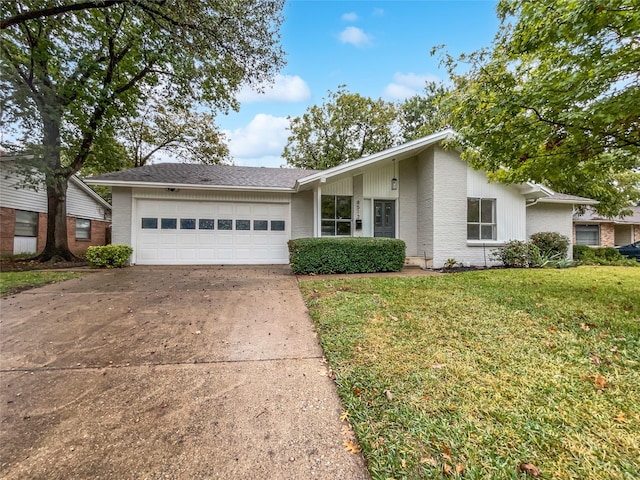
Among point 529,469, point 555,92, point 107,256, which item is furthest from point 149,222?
point 555,92

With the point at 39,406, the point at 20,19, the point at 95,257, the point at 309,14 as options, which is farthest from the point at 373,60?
the point at 39,406

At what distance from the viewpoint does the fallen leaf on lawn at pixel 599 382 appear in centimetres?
252

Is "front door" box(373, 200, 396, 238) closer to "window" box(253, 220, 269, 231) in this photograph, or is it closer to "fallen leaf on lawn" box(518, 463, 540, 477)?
"window" box(253, 220, 269, 231)

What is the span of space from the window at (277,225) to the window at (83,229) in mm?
14330

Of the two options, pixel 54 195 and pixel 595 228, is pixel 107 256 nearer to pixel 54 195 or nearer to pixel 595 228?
pixel 54 195

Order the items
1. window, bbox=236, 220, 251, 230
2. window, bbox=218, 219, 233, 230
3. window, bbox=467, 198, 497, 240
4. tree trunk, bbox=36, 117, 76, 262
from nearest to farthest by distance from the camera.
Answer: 1. tree trunk, bbox=36, 117, 76, 262
2. window, bbox=467, 198, 497, 240
3. window, bbox=218, 219, 233, 230
4. window, bbox=236, 220, 251, 230

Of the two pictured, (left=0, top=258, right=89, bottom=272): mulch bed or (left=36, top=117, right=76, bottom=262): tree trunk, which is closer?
(left=0, top=258, right=89, bottom=272): mulch bed

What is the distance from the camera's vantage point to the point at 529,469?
168 centimetres

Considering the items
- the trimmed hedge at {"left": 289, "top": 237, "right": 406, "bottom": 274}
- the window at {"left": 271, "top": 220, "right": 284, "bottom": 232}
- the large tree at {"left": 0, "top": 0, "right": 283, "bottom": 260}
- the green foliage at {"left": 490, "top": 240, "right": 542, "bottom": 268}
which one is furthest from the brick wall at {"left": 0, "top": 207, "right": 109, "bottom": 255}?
the green foliage at {"left": 490, "top": 240, "right": 542, "bottom": 268}

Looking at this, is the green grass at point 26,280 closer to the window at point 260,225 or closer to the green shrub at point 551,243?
the window at point 260,225

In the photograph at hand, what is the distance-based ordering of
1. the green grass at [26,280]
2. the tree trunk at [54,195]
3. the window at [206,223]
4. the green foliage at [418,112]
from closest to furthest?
the green grass at [26,280]
the tree trunk at [54,195]
the window at [206,223]
the green foliage at [418,112]

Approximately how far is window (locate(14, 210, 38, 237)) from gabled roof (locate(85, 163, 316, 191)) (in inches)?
276

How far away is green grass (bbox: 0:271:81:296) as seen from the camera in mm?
6196

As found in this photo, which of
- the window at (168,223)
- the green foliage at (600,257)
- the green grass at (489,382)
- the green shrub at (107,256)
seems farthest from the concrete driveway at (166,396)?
the green foliage at (600,257)
